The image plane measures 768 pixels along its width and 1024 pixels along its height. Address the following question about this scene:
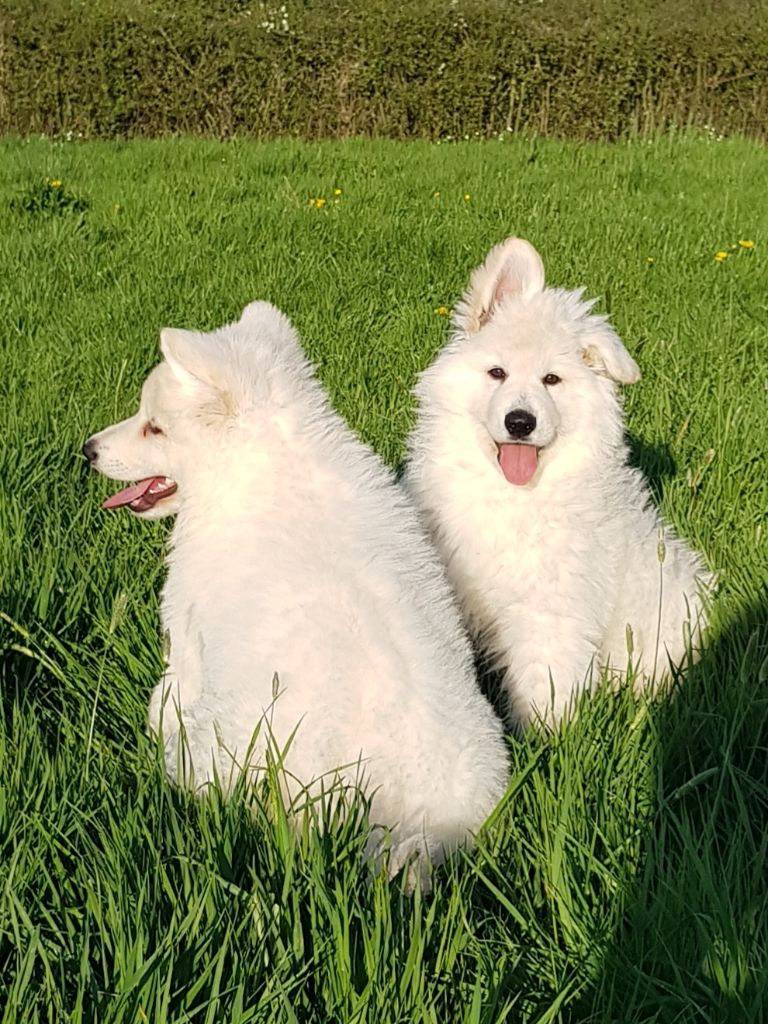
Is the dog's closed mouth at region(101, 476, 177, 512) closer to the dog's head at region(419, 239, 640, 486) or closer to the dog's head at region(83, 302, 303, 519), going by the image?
the dog's head at region(83, 302, 303, 519)

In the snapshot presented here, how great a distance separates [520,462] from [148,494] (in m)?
1.18

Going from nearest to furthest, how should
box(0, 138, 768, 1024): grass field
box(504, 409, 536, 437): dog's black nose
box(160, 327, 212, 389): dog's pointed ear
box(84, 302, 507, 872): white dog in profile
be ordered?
1. box(0, 138, 768, 1024): grass field
2. box(84, 302, 507, 872): white dog in profile
3. box(160, 327, 212, 389): dog's pointed ear
4. box(504, 409, 536, 437): dog's black nose

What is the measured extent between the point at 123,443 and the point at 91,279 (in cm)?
491

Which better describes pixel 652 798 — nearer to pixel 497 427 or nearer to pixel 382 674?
pixel 382 674

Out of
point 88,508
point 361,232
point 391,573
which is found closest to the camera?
point 391,573

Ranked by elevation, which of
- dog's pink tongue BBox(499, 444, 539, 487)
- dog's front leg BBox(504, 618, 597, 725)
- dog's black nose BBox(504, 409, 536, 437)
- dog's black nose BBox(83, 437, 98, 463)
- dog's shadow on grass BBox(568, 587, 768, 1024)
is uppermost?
dog's black nose BBox(504, 409, 536, 437)

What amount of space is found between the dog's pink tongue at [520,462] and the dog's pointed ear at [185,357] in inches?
46.3

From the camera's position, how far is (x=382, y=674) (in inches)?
90.5

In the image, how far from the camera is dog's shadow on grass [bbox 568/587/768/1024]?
6.21ft

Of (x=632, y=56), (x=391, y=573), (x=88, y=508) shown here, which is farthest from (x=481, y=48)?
(x=391, y=573)

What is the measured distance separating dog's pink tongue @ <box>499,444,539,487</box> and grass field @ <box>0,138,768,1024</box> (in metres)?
0.61

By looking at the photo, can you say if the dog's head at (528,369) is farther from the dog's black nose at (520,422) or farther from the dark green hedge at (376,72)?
the dark green hedge at (376,72)

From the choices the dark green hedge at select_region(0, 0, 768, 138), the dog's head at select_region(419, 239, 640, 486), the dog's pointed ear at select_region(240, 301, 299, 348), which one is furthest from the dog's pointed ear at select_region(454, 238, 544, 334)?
the dark green hedge at select_region(0, 0, 768, 138)

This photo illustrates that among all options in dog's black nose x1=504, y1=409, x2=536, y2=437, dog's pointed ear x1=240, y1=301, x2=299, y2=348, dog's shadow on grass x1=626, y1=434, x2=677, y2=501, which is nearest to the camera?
dog's pointed ear x1=240, y1=301, x2=299, y2=348
